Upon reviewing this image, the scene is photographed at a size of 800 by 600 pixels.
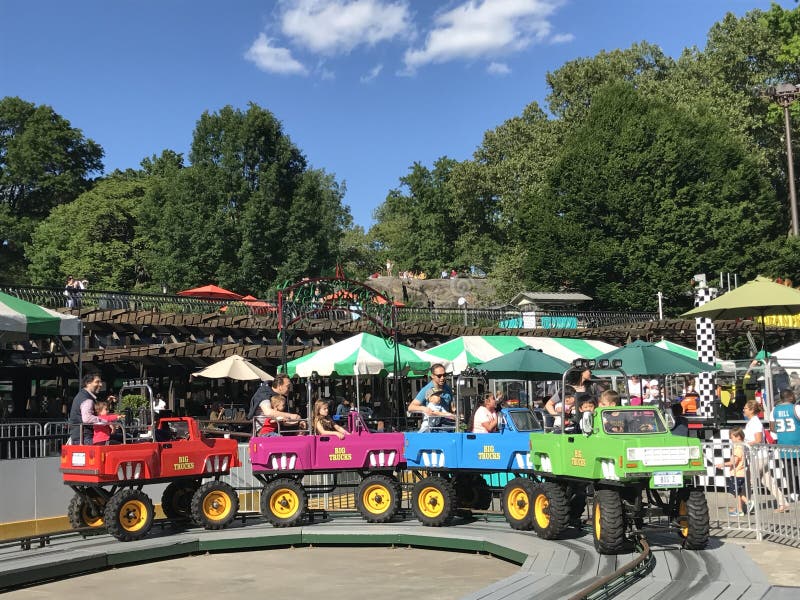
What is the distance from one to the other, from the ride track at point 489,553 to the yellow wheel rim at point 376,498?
0.29 meters

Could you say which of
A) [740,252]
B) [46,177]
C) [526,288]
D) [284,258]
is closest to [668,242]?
[740,252]

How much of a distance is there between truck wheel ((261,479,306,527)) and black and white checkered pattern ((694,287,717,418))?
15739 millimetres

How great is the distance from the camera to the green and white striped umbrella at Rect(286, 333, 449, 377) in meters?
20.0

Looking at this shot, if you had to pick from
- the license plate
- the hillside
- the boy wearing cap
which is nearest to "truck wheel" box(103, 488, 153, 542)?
the boy wearing cap

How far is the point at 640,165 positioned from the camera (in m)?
48.2

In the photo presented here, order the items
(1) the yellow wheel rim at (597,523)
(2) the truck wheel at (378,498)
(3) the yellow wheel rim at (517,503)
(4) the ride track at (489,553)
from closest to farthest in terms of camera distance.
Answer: (4) the ride track at (489,553) → (1) the yellow wheel rim at (597,523) → (3) the yellow wheel rim at (517,503) → (2) the truck wheel at (378,498)

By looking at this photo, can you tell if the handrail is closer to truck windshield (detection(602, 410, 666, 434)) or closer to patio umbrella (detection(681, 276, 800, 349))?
truck windshield (detection(602, 410, 666, 434))

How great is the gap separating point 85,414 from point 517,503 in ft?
20.4

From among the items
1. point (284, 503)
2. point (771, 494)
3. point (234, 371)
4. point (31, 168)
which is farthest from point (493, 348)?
point (31, 168)

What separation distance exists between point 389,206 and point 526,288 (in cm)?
6443

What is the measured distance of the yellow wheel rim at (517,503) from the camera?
12.9 m

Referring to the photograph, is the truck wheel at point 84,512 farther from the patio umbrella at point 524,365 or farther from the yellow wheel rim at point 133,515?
the patio umbrella at point 524,365

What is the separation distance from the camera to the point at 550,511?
39.2ft

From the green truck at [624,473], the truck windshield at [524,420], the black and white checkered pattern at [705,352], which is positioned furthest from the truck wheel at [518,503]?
the black and white checkered pattern at [705,352]
